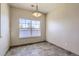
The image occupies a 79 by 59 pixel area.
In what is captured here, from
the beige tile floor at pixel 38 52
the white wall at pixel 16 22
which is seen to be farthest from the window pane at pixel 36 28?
the beige tile floor at pixel 38 52

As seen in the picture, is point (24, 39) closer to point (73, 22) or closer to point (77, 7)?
point (73, 22)

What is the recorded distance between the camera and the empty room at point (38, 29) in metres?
3.88

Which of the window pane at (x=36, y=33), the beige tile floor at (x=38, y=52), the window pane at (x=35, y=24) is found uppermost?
the window pane at (x=35, y=24)

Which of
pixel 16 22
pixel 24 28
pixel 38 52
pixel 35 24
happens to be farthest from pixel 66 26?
pixel 16 22

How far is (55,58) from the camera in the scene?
648 mm

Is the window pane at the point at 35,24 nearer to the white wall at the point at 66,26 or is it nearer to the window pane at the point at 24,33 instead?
the window pane at the point at 24,33

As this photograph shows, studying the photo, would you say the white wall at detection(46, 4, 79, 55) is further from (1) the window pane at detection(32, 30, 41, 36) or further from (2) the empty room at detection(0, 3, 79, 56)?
(1) the window pane at detection(32, 30, 41, 36)

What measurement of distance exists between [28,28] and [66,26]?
2561 mm

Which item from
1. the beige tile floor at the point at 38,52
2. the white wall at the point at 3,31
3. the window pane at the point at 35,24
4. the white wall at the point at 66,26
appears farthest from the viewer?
the window pane at the point at 35,24

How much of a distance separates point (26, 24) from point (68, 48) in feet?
9.66

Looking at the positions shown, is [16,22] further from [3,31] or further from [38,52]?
[38,52]

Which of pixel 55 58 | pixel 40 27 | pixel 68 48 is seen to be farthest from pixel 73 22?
pixel 55 58

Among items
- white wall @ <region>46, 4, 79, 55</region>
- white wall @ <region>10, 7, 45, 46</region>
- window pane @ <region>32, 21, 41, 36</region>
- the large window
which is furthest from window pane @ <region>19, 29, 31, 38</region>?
white wall @ <region>46, 4, 79, 55</region>

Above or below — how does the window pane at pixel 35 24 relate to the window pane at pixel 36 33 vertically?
above
